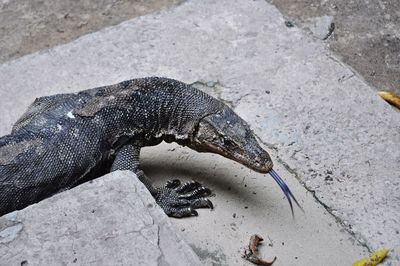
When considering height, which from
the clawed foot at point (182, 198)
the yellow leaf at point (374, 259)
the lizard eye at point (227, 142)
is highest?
the lizard eye at point (227, 142)

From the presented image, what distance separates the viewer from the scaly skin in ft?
12.7

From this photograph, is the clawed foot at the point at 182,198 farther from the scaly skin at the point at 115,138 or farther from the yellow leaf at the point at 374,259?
the yellow leaf at the point at 374,259

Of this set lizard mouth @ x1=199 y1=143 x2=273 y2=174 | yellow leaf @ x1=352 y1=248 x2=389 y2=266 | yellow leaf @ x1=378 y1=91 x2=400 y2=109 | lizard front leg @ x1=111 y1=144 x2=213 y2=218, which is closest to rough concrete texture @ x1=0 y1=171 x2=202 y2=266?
lizard front leg @ x1=111 y1=144 x2=213 y2=218

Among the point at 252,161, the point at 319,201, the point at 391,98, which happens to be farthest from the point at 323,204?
the point at 391,98

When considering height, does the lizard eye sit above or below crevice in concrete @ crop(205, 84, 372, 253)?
above

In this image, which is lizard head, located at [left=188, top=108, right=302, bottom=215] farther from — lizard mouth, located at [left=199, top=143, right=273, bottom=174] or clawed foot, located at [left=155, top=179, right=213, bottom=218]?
clawed foot, located at [left=155, top=179, right=213, bottom=218]

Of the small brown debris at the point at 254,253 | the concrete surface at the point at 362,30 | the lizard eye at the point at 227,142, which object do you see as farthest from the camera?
the concrete surface at the point at 362,30

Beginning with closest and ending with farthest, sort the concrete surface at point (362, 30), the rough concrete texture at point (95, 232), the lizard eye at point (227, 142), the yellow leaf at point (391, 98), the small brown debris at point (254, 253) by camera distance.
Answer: the rough concrete texture at point (95, 232)
the small brown debris at point (254, 253)
the lizard eye at point (227, 142)
the yellow leaf at point (391, 98)
the concrete surface at point (362, 30)

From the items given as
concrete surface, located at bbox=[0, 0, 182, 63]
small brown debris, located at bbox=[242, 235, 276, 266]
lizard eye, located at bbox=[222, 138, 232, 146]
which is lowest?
small brown debris, located at bbox=[242, 235, 276, 266]

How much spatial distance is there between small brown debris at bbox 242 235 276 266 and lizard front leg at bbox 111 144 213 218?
0.40 metres

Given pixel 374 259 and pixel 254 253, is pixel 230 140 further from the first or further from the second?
pixel 374 259

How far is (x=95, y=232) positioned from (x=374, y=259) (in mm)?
1829

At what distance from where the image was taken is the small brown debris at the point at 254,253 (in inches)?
151

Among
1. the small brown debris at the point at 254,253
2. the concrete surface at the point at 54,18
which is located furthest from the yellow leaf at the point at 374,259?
the concrete surface at the point at 54,18
